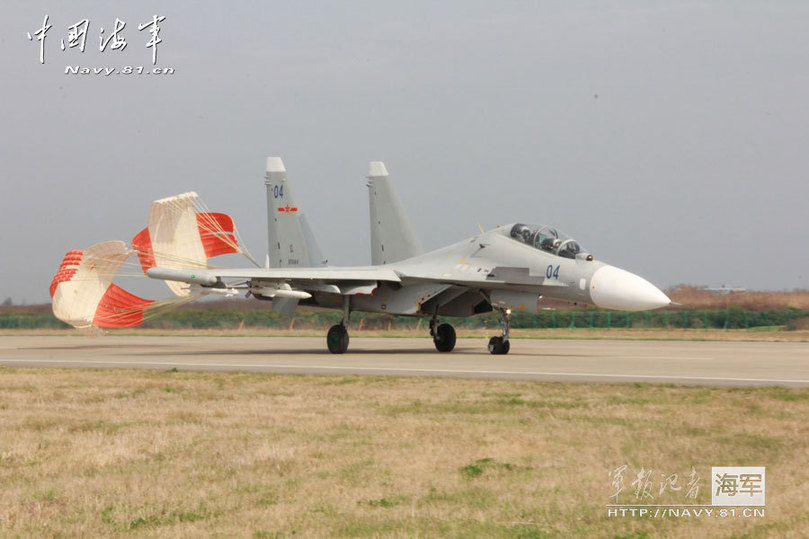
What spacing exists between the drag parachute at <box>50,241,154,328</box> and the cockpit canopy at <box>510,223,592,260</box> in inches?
499

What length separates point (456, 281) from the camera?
22422 millimetres

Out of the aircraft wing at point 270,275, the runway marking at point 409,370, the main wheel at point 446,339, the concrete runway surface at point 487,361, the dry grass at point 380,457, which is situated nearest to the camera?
the dry grass at point 380,457

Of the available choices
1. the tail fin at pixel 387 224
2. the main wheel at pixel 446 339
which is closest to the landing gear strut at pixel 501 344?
the main wheel at pixel 446 339

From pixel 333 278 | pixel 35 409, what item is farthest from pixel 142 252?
pixel 35 409

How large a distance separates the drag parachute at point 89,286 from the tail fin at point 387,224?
7660 mm

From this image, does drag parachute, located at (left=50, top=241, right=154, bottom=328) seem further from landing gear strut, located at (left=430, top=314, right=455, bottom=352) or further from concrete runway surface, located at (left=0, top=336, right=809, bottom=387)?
landing gear strut, located at (left=430, top=314, right=455, bottom=352)

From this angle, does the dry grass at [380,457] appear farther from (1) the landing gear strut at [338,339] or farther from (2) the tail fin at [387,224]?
(2) the tail fin at [387,224]

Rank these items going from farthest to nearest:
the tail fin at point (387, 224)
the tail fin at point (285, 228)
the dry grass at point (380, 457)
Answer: the tail fin at point (285, 228) → the tail fin at point (387, 224) → the dry grass at point (380, 457)

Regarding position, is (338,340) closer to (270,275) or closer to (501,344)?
(270,275)

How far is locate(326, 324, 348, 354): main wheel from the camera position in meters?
23.1

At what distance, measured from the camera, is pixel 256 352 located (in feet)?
81.4

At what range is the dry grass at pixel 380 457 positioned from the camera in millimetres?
5945

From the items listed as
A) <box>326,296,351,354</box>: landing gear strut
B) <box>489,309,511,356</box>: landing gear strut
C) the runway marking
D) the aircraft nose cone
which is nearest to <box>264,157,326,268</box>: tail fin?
<box>326,296,351,354</box>: landing gear strut

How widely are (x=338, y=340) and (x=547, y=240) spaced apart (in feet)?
19.2
